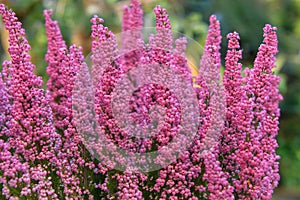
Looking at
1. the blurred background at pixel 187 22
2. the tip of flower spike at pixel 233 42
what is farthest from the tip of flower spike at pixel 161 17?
the blurred background at pixel 187 22

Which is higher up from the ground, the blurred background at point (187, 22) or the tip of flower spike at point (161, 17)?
the blurred background at point (187, 22)

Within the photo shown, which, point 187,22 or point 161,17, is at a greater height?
point 187,22

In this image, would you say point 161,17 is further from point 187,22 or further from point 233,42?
point 187,22

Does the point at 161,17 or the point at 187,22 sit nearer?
the point at 161,17

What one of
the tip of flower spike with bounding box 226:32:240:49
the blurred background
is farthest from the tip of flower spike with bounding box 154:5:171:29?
the blurred background

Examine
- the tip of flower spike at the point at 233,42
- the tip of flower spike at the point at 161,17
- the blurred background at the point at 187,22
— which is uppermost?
the blurred background at the point at 187,22

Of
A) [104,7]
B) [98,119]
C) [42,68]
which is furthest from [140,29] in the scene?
[104,7]

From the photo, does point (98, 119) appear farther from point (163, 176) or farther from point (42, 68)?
point (42, 68)

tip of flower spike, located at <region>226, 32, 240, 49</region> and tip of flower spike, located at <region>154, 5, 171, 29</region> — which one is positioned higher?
tip of flower spike, located at <region>154, 5, 171, 29</region>

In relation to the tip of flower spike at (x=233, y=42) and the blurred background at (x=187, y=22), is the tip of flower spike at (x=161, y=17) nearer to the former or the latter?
the tip of flower spike at (x=233, y=42)

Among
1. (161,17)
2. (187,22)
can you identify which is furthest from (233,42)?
(187,22)

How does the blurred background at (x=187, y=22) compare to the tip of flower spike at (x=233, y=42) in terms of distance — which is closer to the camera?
the tip of flower spike at (x=233, y=42)

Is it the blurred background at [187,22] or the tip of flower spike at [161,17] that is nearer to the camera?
the tip of flower spike at [161,17]

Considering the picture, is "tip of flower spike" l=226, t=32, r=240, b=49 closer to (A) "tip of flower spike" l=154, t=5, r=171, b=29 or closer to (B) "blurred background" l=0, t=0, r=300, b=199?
(A) "tip of flower spike" l=154, t=5, r=171, b=29
